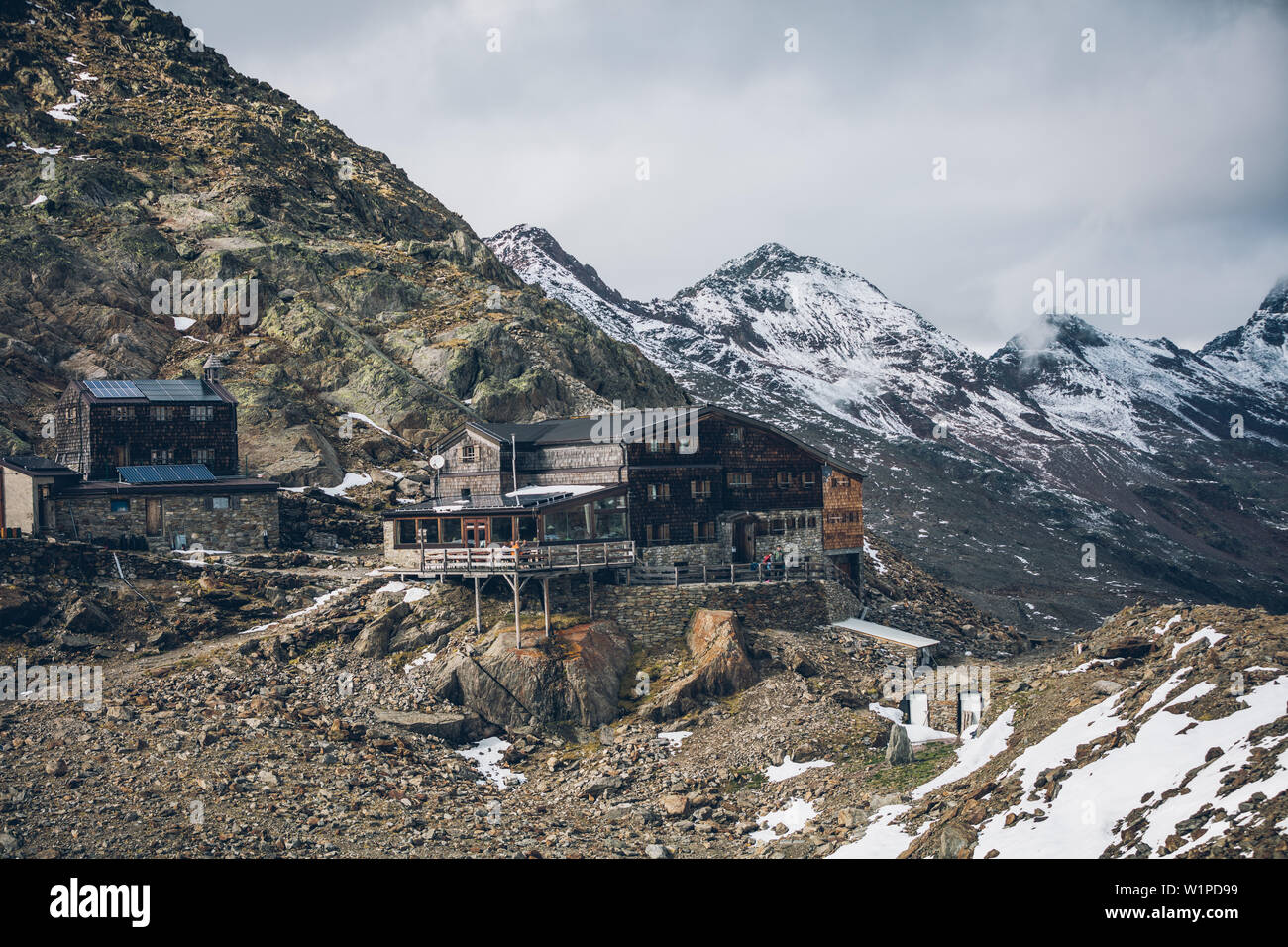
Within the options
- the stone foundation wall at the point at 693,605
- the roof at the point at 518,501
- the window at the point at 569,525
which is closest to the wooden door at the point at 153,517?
the roof at the point at 518,501

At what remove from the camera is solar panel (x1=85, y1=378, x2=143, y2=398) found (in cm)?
6450

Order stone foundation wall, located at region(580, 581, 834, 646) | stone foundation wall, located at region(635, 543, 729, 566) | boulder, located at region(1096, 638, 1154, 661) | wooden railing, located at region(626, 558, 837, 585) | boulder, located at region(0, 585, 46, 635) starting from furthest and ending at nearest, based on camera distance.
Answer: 1. stone foundation wall, located at region(635, 543, 729, 566)
2. wooden railing, located at region(626, 558, 837, 585)
3. stone foundation wall, located at region(580, 581, 834, 646)
4. boulder, located at region(0, 585, 46, 635)
5. boulder, located at region(1096, 638, 1154, 661)

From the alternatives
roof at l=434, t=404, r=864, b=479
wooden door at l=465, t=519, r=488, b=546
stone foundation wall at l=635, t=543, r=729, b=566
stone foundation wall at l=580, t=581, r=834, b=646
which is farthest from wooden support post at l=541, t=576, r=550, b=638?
roof at l=434, t=404, r=864, b=479

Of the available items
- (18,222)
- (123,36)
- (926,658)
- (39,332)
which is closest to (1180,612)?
(926,658)

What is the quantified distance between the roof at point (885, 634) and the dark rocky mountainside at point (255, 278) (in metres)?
35.2

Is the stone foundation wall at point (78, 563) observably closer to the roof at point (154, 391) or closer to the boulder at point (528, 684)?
the roof at point (154, 391)

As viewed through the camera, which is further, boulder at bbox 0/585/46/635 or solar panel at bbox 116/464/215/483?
solar panel at bbox 116/464/215/483

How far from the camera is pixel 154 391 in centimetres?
6588

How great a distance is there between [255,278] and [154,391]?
3274cm

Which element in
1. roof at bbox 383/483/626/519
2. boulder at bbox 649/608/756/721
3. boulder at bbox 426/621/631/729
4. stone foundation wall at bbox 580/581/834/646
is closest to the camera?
boulder at bbox 426/621/631/729

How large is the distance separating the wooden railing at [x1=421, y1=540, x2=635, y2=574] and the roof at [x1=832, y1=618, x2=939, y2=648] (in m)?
12.7

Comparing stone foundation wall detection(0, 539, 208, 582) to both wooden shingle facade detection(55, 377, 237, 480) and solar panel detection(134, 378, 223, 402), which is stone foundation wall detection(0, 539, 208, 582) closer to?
wooden shingle facade detection(55, 377, 237, 480)

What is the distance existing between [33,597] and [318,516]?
18.6 m

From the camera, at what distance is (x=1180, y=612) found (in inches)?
1702
